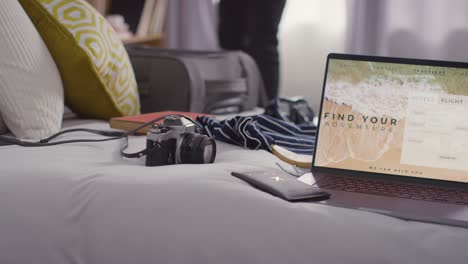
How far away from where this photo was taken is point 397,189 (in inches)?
42.8

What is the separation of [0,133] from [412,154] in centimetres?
82

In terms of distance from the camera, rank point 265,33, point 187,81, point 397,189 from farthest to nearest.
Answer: point 265,33, point 187,81, point 397,189

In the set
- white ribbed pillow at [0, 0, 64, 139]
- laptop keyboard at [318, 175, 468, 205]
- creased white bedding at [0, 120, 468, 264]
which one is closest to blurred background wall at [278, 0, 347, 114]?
white ribbed pillow at [0, 0, 64, 139]

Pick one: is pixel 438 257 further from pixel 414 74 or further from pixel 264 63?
pixel 264 63

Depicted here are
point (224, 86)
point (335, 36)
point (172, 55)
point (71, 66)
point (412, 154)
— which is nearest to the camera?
point (412, 154)

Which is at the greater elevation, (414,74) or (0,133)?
(414,74)

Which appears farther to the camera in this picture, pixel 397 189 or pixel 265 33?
pixel 265 33

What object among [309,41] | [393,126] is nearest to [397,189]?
[393,126]

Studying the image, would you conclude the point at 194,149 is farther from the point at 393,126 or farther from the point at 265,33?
the point at 265,33

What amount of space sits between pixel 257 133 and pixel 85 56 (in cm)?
49

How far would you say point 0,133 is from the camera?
4.64 ft

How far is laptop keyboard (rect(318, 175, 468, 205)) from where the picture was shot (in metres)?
1.05

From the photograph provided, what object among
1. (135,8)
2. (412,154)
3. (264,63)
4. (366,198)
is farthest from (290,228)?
(135,8)

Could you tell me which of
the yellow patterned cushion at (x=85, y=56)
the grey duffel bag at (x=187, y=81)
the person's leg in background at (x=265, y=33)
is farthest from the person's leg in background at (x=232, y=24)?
Answer: the yellow patterned cushion at (x=85, y=56)
